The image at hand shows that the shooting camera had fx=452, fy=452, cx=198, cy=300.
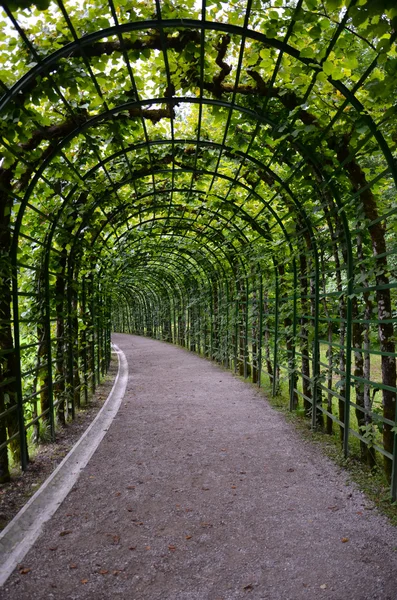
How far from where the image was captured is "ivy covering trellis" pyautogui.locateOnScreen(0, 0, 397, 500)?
11.2 ft

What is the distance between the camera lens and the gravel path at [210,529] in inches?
103

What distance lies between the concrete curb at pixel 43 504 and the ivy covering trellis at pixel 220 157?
46cm

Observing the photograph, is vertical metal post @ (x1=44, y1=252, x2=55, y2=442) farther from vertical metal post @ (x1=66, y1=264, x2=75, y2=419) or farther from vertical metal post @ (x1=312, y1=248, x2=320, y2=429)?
vertical metal post @ (x1=312, y1=248, x2=320, y2=429)

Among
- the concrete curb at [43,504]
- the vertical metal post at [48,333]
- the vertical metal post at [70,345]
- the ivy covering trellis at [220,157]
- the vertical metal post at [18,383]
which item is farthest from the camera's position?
the vertical metal post at [70,345]

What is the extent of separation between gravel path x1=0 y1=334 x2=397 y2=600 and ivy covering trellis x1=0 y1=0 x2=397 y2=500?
662mm

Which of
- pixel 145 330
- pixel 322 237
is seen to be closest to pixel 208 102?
pixel 322 237

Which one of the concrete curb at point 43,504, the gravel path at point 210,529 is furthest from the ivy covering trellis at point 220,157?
the gravel path at point 210,529

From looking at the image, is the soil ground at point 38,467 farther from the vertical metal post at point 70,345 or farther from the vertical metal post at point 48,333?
the vertical metal post at point 70,345

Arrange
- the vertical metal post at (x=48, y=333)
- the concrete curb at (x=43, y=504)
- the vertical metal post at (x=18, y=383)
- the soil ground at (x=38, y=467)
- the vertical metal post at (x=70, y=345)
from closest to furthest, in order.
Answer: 1. the concrete curb at (x=43, y=504)
2. the soil ground at (x=38, y=467)
3. the vertical metal post at (x=18, y=383)
4. the vertical metal post at (x=48, y=333)
5. the vertical metal post at (x=70, y=345)

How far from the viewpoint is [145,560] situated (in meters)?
2.89

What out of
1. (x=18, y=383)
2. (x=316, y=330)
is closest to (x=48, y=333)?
(x=18, y=383)

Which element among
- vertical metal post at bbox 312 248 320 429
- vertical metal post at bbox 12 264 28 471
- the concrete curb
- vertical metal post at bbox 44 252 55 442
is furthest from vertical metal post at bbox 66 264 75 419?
vertical metal post at bbox 312 248 320 429

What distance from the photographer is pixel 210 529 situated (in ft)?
10.9

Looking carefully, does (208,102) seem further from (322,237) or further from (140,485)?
(140,485)
